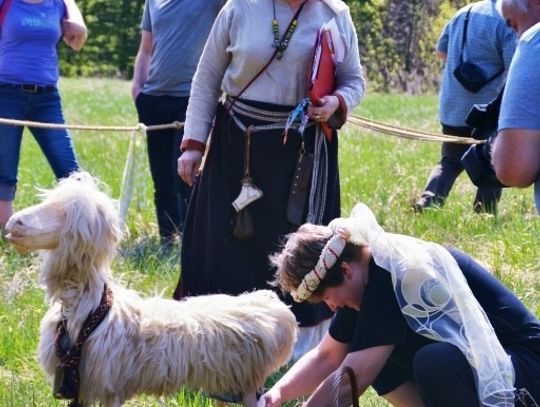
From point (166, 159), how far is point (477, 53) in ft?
7.72

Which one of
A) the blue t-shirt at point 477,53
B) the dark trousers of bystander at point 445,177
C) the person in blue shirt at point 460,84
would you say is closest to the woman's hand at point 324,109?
the person in blue shirt at point 460,84

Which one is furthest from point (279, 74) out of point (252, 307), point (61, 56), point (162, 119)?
point (61, 56)

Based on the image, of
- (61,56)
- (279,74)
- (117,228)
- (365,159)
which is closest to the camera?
(117,228)

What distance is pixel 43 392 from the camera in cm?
403

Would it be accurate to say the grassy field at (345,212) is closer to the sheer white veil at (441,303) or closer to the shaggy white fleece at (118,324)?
the shaggy white fleece at (118,324)

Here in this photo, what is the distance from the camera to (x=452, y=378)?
3.19 m

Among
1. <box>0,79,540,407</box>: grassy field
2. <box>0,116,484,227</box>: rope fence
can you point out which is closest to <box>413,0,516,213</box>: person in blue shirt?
<box>0,79,540,407</box>: grassy field

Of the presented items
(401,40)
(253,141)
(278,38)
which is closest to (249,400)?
(253,141)

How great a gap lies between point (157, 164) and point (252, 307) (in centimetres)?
344

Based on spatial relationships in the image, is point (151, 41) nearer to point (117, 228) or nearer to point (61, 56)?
point (117, 228)

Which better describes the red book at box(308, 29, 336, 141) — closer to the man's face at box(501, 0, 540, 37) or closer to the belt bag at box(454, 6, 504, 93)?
the man's face at box(501, 0, 540, 37)

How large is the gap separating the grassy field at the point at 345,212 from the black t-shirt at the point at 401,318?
2.12 ft

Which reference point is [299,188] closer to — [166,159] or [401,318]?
[401,318]

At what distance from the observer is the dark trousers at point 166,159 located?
6.60m
